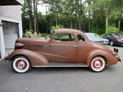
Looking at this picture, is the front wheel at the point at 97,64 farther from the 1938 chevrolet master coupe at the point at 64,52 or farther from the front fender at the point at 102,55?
the front fender at the point at 102,55

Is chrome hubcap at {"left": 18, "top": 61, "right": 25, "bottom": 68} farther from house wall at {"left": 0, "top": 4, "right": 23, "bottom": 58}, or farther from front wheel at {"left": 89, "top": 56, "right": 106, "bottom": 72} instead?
house wall at {"left": 0, "top": 4, "right": 23, "bottom": 58}

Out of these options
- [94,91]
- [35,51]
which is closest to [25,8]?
[35,51]

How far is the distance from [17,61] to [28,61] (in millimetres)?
452

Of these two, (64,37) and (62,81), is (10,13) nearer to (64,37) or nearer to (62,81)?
(64,37)

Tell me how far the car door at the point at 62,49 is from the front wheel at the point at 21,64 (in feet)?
3.30

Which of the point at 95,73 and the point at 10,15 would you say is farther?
the point at 10,15

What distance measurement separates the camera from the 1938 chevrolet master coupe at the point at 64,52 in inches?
161

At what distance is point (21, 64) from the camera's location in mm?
4043

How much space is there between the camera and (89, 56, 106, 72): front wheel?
13.6 feet

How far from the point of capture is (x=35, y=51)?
13.8 feet

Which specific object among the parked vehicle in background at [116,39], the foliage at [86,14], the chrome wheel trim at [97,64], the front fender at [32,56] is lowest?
the chrome wheel trim at [97,64]

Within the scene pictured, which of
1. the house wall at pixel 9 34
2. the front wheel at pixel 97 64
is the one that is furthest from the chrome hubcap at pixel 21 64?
the house wall at pixel 9 34

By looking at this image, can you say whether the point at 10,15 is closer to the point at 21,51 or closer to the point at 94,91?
the point at 21,51

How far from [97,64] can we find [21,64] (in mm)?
3102
